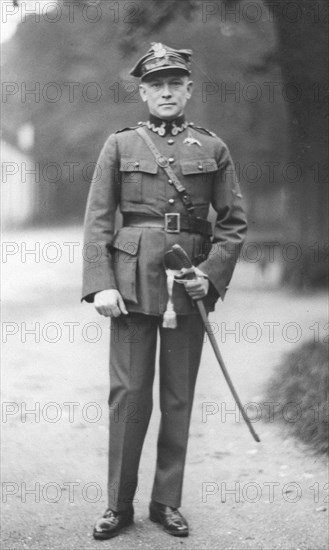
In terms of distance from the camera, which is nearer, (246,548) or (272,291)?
(246,548)

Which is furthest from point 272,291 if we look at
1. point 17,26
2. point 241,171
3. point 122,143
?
point 17,26

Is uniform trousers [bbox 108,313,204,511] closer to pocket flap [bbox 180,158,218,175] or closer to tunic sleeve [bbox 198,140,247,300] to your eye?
tunic sleeve [bbox 198,140,247,300]

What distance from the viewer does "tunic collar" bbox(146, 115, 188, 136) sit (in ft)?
11.2

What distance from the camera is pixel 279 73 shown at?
4152 millimetres

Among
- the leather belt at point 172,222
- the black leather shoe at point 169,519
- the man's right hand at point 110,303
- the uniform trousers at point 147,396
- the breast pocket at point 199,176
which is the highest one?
the breast pocket at point 199,176

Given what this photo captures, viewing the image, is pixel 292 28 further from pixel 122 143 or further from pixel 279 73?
pixel 122 143

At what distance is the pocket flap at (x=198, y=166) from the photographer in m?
3.38

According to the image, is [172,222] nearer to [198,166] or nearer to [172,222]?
[172,222]

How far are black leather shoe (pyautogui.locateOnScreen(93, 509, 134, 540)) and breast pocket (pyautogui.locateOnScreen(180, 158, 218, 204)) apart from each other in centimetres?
130

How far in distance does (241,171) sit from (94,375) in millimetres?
1193

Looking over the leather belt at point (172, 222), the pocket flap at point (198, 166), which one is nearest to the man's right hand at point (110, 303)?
the leather belt at point (172, 222)

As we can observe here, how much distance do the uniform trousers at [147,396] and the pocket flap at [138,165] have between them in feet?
1.86

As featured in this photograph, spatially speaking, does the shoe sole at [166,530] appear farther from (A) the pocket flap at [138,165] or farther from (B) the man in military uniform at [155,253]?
(A) the pocket flap at [138,165]

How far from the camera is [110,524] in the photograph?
3.46 meters
